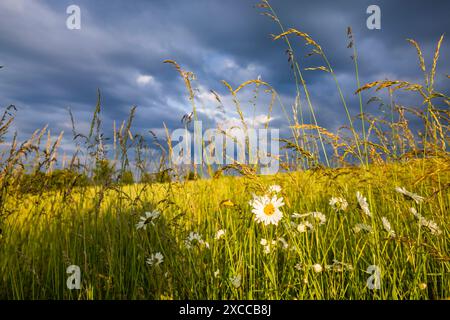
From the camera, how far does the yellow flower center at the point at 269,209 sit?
174cm

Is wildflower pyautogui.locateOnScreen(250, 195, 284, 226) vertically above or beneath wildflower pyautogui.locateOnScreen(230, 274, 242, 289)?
above

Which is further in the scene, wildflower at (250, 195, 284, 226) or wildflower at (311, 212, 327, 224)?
wildflower at (311, 212, 327, 224)

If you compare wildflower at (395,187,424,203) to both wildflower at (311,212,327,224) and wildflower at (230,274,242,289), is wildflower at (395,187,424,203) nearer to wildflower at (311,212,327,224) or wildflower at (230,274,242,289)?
wildflower at (311,212,327,224)

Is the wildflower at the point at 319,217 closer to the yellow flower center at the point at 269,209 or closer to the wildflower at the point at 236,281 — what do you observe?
the yellow flower center at the point at 269,209

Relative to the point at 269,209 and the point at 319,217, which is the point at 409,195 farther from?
the point at 269,209

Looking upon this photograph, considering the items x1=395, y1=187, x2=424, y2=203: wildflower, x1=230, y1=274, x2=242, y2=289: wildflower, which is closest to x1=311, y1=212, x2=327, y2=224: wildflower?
x1=395, y1=187, x2=424, y2=203: wildflower

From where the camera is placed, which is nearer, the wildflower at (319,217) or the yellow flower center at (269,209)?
the yellow flower center at (269,209)

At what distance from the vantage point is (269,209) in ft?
5.77

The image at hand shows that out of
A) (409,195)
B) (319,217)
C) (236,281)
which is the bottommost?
(236,281)

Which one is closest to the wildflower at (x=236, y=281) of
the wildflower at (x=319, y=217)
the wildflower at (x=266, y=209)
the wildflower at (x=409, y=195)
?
the wildflower at (x=266, y=209)

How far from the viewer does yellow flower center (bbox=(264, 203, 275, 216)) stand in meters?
1.74

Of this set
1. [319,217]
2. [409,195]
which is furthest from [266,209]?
[409,195]
